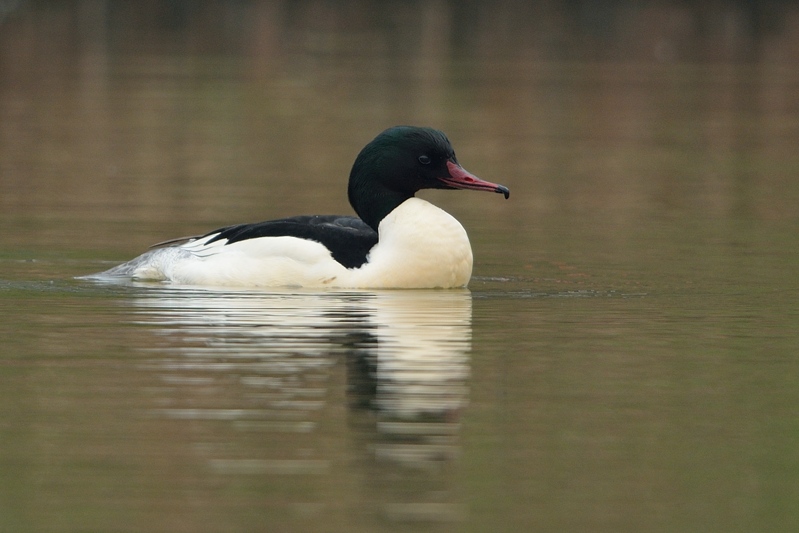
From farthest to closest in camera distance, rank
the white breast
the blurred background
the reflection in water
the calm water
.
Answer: the blurred background < the white breast < the reflection in water < the calm water

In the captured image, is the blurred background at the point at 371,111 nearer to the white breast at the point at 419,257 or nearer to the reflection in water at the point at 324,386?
the white breast at the point at 419,257

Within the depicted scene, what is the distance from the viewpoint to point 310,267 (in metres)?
11.9

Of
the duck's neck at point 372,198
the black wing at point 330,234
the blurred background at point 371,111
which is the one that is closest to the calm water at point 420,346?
the blurred background at point 371,111

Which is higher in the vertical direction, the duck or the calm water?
the duck

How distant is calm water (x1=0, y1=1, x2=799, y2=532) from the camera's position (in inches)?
260

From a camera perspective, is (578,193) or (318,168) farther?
(318,168)

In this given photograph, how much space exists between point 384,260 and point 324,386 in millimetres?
3503

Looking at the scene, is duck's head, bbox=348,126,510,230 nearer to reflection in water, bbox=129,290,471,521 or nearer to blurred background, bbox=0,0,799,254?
reflection in water, bbox=129,290,471,521

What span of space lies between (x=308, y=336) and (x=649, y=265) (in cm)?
450

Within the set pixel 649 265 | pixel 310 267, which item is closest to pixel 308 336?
pixel 310 267

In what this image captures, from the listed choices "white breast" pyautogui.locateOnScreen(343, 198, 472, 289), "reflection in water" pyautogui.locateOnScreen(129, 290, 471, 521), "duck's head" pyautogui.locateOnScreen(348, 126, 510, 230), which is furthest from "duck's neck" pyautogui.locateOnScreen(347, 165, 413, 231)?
"reflection in water" pyautogui.locateOnScreen(129, 290, 471, 521)

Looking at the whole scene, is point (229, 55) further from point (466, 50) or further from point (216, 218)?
point (216, 218)

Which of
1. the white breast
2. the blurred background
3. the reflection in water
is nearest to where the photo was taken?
the reflection in water

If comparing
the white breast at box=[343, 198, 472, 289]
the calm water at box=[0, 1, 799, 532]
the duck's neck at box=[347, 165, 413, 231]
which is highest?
the duck's neck at box=[347, 165, 413, 231]
